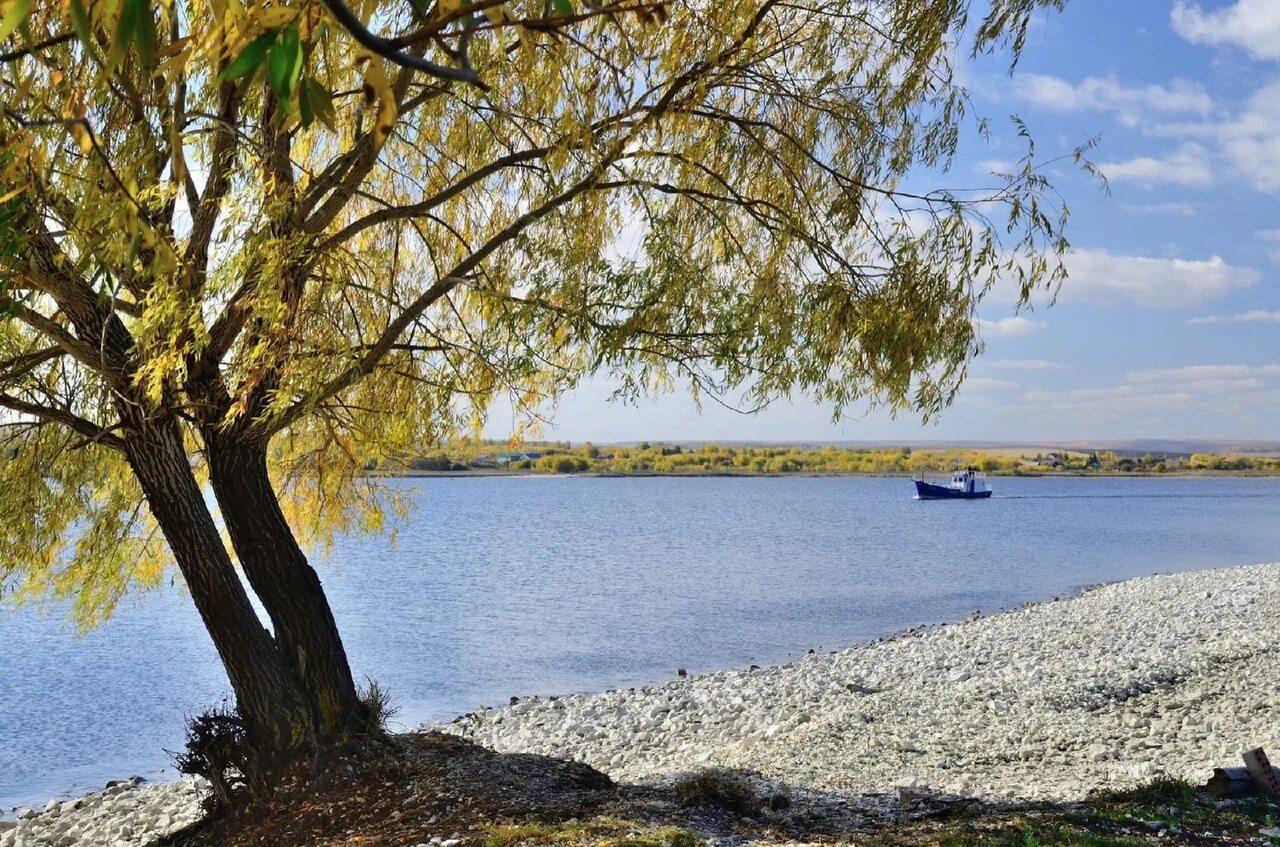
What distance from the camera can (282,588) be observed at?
6516 millimetres

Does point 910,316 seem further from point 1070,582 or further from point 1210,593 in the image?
point 1070,582

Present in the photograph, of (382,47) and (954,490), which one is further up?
(382,47)

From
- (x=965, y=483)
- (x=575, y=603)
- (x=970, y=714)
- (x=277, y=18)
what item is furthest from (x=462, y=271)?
(x=965, y=483)

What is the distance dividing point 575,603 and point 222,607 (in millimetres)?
16530

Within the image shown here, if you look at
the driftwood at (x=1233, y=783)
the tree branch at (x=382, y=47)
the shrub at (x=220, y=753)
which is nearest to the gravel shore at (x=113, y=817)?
the shrub at (x=220, y=753)

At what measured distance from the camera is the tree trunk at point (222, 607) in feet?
20.7

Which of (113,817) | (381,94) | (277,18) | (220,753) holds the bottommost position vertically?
(113,817)

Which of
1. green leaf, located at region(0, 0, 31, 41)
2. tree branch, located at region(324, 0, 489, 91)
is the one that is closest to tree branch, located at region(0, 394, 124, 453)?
green leaf, located at region(0, 0, 31, 41)

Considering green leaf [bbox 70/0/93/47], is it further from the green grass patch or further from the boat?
the boat

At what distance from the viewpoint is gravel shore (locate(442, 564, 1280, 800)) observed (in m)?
7.57

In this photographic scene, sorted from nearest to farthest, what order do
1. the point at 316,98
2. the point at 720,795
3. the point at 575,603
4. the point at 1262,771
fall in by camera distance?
1. the point at 316,98
2. the point at 1262,771
3. the point at 720,795
4. the point at 575,603

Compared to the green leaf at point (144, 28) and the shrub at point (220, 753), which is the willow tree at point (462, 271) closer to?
the shrub at point (220, 753)

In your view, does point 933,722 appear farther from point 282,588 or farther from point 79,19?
point 79,19

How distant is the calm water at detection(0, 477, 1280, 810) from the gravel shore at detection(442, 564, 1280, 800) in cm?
230
